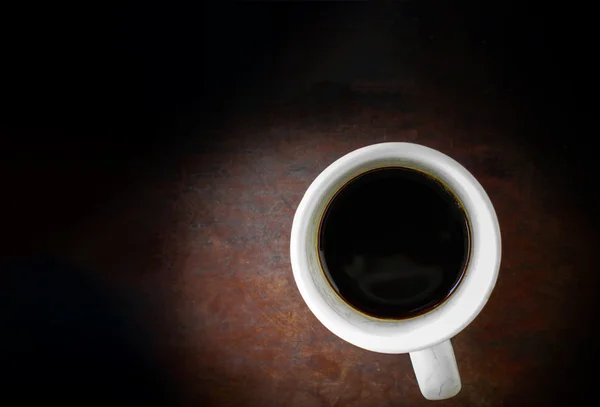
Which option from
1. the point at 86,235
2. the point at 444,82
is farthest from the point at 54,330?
the point at 444,82

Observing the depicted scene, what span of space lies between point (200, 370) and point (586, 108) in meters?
0.65

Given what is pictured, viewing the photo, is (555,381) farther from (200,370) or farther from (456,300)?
(200,370)

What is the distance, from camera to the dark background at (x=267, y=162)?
621 millimetres

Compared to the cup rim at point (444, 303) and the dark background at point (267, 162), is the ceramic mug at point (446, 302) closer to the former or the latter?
the cup rim at point (444, 303)

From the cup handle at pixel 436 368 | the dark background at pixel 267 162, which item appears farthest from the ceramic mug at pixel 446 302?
the dark background at pixel 267 162

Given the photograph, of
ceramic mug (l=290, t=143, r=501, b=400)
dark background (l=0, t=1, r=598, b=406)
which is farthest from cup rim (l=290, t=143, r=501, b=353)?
dark background (l=0, t=1, r=598, b=406)

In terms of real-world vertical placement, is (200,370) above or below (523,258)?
below

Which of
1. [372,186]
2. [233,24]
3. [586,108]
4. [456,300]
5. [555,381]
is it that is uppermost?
[233,24]

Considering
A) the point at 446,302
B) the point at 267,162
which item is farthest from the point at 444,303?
the point at 267,162

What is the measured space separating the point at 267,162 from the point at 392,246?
8.3 inches

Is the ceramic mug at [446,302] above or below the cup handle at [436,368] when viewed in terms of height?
above

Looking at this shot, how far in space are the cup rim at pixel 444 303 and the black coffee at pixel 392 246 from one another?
0.19ft

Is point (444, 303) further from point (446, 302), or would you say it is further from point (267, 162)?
point (267, 162)

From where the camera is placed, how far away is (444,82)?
24.8 inches
